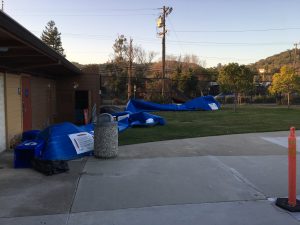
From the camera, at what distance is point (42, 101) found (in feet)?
52.3

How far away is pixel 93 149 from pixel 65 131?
80 centimetres

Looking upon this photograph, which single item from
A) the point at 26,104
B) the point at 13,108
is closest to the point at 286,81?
the point at 26,104

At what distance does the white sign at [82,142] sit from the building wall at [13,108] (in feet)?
7.85

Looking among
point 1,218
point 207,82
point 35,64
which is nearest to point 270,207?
point 1,218

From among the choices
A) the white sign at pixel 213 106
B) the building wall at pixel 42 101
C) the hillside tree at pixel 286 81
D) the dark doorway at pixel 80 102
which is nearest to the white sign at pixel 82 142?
the building wall at pixel 42 101

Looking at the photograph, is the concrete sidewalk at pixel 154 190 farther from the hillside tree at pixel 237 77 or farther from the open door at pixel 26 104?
the hillside tree at pixel 237 77

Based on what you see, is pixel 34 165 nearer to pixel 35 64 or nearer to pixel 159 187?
pixel 159 187

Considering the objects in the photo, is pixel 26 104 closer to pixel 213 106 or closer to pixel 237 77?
pixel 237 77

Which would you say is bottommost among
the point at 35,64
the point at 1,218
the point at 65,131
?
the point at 1,218

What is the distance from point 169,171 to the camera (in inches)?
297

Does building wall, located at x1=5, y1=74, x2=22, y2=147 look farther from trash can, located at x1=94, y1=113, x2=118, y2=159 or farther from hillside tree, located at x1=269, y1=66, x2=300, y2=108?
hillside tree, located at x1=269, y1=66, x2=300, y2=108

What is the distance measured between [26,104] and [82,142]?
4597mm

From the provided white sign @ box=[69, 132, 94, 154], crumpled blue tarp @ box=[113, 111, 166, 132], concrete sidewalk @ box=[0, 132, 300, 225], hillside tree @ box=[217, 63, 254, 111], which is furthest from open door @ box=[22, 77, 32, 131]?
hillside tree @ box=[217, 63, 254, 111]

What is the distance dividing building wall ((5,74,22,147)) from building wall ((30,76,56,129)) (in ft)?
6.48
